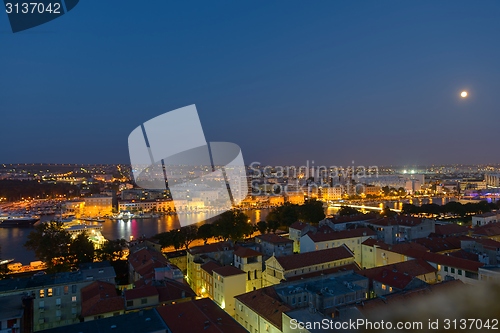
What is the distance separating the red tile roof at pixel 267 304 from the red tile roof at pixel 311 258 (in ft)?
2.10

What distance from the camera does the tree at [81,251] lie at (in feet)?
13.2

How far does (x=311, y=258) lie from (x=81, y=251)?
2689 millimetres

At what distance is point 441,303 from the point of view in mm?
638

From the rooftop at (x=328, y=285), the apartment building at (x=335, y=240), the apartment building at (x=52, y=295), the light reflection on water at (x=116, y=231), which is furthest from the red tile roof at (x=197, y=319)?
the light reflection on water at (x=116, y=231)

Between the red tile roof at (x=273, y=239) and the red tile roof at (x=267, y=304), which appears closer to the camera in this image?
the red tile roof at (x=267, y=304)

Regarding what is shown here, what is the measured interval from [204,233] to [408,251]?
123 inches

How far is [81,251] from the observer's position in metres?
4.08

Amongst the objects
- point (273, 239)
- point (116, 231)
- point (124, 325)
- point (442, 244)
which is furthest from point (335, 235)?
point (116, 231)

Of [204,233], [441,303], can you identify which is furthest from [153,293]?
[204,233]

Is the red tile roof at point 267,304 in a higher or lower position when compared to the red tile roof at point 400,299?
lower

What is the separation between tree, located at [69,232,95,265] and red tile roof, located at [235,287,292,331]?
2.28 m

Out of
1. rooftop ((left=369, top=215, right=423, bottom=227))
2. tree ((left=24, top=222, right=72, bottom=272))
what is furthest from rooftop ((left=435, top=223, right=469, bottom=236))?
tree ((left=24, top=222, right=72, bottom=272))

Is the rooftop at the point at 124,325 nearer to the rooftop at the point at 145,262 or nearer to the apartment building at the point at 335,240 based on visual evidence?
the rooftop at the point at 145,262

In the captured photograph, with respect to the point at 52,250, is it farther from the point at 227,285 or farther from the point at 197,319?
the point at 197,319
